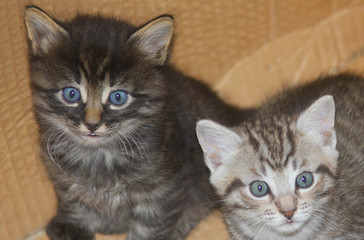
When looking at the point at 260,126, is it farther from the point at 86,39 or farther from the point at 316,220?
the point at 86,39

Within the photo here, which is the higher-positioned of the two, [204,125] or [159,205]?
[204,125]

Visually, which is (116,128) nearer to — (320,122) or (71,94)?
(71,94)

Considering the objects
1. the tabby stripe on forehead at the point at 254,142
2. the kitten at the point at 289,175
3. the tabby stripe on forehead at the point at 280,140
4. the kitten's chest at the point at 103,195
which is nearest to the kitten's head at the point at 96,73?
the kitten's chest at the point at 103,195

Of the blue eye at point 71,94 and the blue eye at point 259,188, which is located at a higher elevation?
Result: the blue eye at point 71,94

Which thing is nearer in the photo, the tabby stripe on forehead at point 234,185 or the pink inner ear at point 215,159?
the tabby stripe on forehead at point 234,185

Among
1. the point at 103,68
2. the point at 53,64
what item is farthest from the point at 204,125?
the point at 53,64

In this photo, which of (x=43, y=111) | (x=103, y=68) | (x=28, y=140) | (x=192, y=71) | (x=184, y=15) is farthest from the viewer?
(x=192, y=71)

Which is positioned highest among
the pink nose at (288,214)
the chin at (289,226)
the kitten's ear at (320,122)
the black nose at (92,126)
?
the kitten's ear at (320,122)

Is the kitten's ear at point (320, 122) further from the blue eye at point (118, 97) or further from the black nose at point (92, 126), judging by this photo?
the black nose at point (92, 126)
